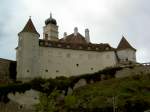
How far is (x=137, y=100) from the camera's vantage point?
4994cm

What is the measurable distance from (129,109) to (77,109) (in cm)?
687

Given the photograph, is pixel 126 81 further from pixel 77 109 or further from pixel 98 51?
pixel 98 51

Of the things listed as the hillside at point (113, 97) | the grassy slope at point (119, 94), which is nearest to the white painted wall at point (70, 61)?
the grassy slope at point (119, 94)

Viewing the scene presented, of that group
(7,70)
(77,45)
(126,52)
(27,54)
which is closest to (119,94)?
(27,54)

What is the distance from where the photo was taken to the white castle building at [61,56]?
74.6 m

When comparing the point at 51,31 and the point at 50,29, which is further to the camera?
the point at 51,31

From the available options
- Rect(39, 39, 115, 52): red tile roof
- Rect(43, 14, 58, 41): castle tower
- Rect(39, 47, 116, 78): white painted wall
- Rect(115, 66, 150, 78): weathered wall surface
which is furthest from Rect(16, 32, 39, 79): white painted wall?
Rect(43, 14, 58, 41): castle tower

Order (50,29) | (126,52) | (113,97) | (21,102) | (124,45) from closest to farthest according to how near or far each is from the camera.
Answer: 1. (113,97)
2. (21,102)
3. (126,52)
4. (124,45)
5. (50,29)

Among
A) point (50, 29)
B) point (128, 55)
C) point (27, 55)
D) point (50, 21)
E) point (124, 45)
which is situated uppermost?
point (50, 21)

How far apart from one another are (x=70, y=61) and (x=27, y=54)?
30.0ft

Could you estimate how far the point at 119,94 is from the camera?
174 ft

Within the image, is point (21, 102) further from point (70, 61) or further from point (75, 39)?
point (75, 39)

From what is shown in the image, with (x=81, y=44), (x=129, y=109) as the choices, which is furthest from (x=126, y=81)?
(x=81, y=44)

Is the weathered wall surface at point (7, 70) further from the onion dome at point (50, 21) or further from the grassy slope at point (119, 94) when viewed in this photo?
the onion dome at point (50, 21)
